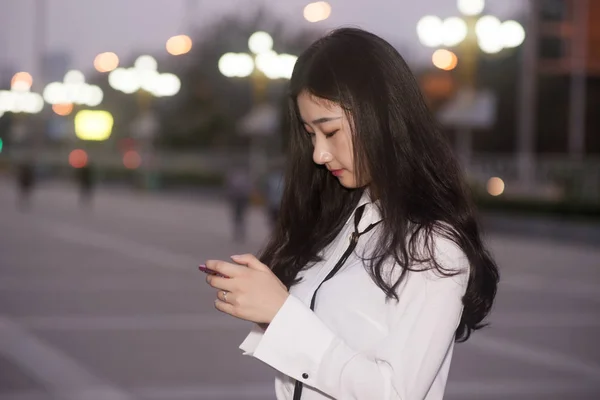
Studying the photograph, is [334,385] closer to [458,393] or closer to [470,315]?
[470,315]

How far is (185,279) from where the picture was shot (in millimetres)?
15219

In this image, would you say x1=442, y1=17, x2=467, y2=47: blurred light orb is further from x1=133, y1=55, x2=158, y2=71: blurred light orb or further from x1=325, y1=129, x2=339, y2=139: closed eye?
x1=325, y1=129, x2=339, y2=139: closed eye

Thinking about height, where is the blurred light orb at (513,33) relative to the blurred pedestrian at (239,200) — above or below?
above

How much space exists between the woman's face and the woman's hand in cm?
31

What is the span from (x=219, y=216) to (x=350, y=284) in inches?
1211

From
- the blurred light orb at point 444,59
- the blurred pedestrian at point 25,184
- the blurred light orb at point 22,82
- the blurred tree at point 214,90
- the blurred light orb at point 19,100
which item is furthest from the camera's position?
the blurred tree at point 214,90

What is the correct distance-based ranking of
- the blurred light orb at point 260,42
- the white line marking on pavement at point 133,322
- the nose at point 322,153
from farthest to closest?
1. the blurred light orb at point 260,42
2. the white line marking on pavement at point 133,322
3. the nose at point 322,153

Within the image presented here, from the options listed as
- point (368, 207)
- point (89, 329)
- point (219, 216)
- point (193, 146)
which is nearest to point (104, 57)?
point (193, 146)

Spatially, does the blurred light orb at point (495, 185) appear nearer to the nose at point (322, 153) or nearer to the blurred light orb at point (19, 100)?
the nose at point (322, 153)

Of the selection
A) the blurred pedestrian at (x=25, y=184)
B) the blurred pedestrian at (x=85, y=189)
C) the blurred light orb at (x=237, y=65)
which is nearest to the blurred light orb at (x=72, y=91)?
the blurred pedestrian at (x=85, y=189)

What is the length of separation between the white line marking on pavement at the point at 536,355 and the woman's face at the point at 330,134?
21.3 feet

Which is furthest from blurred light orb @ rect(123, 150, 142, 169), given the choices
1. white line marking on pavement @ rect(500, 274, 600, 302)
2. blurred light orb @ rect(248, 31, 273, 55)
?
white line marking on pavement @ rect(500, 274, 600, 302)

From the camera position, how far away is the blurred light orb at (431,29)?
29.0m

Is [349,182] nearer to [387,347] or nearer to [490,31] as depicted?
[387,347]
